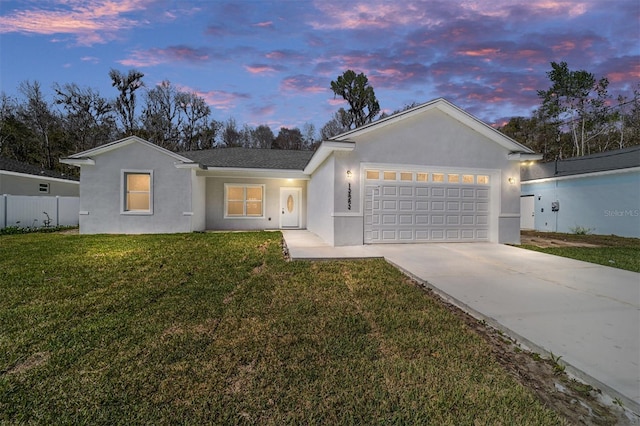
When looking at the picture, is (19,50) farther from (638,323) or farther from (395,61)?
(638,323)

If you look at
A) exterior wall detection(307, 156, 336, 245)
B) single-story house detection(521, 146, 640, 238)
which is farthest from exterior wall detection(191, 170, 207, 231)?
single-story house detection(521, 146, 640, 238)

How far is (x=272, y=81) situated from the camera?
1703 cm

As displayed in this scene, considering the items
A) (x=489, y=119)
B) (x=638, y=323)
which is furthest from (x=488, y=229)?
(x=489, y=119)

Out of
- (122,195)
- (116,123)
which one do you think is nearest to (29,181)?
(122,195)

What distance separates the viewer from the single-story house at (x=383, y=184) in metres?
8.74

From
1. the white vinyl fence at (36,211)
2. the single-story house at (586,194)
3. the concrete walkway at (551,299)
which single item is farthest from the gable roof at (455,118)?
the white vinyl fence at (36,211)

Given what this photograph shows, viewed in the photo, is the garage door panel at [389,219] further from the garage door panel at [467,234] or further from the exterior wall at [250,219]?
the exterior wall at [250,219]

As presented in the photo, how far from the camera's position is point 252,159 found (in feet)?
49.0

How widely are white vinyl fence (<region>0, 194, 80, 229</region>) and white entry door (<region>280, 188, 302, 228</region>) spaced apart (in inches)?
419

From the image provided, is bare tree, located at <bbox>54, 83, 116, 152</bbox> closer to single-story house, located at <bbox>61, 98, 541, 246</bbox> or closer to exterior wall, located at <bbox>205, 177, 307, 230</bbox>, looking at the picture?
single-story house, located at <bbox>61, 98, 541, 246</bbox>

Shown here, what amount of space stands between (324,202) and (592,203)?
41.7 feet

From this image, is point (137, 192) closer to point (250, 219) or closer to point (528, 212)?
point (250, 219)

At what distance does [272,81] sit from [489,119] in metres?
29.6

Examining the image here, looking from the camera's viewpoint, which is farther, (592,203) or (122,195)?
(592,203)
